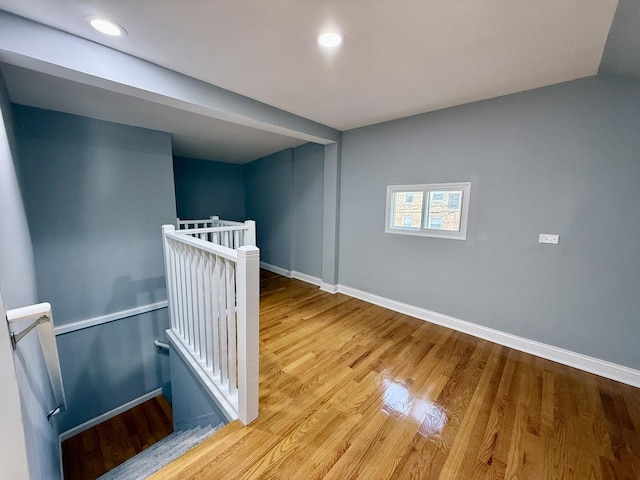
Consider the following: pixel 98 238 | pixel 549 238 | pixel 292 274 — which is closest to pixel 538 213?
pixel 549 238

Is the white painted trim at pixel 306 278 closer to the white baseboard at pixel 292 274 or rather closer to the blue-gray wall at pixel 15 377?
the white baseboard at pixel 292 274

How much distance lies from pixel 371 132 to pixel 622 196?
8.03 ft

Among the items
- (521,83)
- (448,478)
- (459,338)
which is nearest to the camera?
(448,478)

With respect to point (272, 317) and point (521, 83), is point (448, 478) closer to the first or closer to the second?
point (272, 317)

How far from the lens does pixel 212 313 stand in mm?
1753

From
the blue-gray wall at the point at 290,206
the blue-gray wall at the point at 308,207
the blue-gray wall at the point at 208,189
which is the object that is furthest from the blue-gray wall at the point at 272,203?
the blue-gray wall at the point at 208,189

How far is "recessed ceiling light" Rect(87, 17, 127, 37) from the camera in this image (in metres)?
1.47

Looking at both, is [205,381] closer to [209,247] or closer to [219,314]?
[219,314]

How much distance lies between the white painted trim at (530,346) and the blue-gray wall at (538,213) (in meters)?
0.06

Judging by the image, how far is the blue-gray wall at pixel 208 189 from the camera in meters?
5.06

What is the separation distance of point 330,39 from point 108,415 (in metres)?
4.63

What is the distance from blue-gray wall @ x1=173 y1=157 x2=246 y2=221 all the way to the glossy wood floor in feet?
12.7

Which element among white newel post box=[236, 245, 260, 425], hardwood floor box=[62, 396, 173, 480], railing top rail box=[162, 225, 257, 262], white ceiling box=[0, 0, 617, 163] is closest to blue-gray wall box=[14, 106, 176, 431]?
hardwood floor box=[62, 396, 173, 480]

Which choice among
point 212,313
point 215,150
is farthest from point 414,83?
point 215,150
